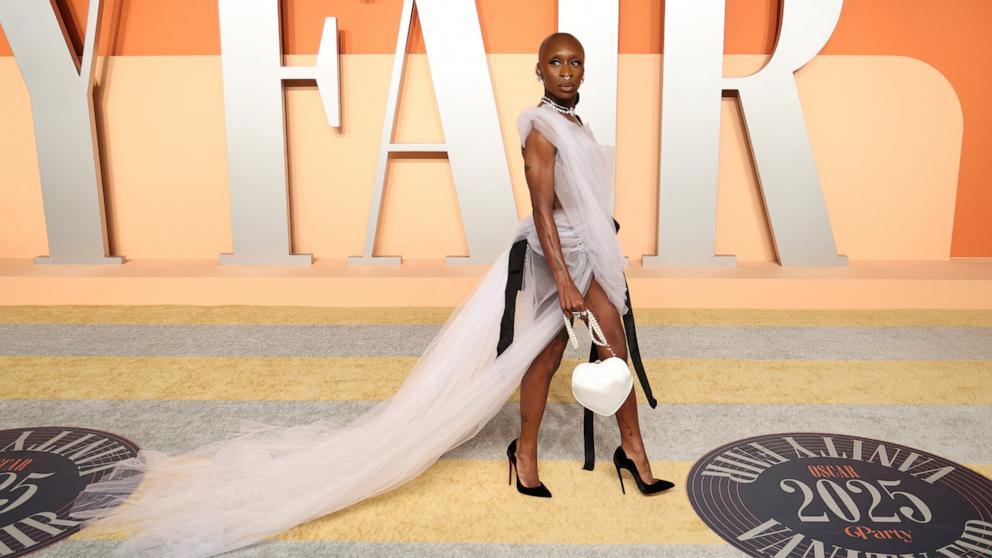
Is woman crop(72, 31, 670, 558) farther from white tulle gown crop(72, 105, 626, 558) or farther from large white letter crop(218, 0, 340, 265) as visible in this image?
large white letter crop(218, 0, 340, 265)

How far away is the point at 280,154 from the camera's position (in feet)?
16.6

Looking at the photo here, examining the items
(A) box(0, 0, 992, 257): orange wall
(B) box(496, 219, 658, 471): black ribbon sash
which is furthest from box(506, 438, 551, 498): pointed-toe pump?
(A) box(0, 0, 992, 257): orange wall

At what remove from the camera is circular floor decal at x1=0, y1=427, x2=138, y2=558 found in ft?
7.68

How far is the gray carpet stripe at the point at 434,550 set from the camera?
2.25m

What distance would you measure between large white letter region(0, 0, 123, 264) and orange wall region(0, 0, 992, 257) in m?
0.23

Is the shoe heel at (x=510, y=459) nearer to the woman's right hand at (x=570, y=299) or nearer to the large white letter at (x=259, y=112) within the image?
the woman's right hand at (x=570, y=299)

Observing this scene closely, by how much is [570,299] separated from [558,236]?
8.7 inches

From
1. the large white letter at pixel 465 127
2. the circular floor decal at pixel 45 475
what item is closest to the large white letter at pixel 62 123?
the large white letter at pixel 465 127

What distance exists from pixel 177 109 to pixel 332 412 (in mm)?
2951

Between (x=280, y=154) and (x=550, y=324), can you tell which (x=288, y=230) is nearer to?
(x=280, y=154)

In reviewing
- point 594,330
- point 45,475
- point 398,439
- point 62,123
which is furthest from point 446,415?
point 62,123

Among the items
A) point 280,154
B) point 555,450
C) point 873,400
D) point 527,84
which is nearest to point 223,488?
point 555,450

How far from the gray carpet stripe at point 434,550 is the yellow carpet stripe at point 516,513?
0.03m

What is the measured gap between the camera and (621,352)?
255 centimetres
